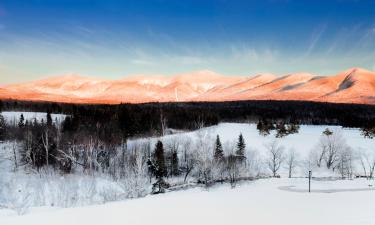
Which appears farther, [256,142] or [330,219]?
[256,142]

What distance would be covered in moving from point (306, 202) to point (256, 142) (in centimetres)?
5970

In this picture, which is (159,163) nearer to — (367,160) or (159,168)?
(159,168)

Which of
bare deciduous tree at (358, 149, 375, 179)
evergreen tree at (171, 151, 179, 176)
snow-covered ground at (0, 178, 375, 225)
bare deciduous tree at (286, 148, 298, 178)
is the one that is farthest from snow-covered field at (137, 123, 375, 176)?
snow-covered ground at (0, 178, 375, 225)

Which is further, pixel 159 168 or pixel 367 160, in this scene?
pixel 367 160

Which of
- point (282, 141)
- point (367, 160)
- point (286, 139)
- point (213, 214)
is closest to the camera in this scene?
point (213, 214)

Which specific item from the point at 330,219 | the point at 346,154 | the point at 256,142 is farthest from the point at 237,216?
the point at 256,142

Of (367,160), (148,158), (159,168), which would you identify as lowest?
(367,160)

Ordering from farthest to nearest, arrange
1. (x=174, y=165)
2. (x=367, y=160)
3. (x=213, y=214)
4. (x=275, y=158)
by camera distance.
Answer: (x=275, y=158)
(x=367, y=160)
(x=174, y=165)
(x=213, y=214)

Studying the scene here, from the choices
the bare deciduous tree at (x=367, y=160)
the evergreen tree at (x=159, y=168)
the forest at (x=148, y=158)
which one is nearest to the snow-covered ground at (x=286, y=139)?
the forest at (x=148, y=158)

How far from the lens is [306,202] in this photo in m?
21.4

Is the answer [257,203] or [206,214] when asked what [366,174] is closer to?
[257,203]

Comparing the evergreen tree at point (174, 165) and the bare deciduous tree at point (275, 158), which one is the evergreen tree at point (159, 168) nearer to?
the evergreen tree at point (174, 165)

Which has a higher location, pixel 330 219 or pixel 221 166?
pixel 330 219

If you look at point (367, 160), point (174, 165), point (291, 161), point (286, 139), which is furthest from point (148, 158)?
point (367, 160)
